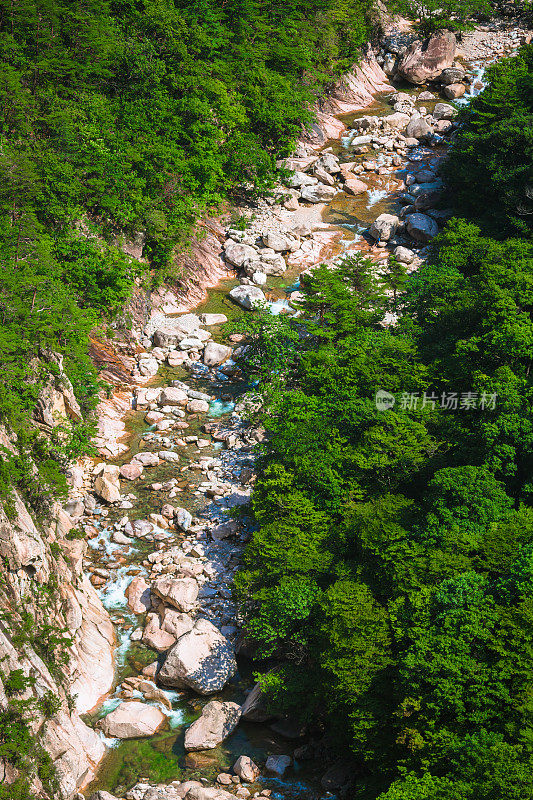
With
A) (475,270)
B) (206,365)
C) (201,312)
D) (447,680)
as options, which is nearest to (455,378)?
(475,270)

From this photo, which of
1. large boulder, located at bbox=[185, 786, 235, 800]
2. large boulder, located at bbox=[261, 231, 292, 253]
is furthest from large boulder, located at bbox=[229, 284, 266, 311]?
large boulder, located at bbox=[185, 786, 235, 800]

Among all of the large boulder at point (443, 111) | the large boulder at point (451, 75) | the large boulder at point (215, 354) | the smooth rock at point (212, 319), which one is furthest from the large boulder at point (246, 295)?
the large boulder at point (451, 75)

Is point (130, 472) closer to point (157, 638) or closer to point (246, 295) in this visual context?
point (157, 638)

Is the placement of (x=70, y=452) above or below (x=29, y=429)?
below

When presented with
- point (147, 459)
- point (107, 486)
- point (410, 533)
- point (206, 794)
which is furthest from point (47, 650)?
point (147, 459)

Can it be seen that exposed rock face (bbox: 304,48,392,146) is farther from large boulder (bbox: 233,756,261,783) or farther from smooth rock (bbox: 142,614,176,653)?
large boulder (bbox: 233,756,261,783)

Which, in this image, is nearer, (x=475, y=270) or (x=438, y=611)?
(x=438, y=611)

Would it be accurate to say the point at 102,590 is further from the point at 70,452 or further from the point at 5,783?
the point at 5,783
